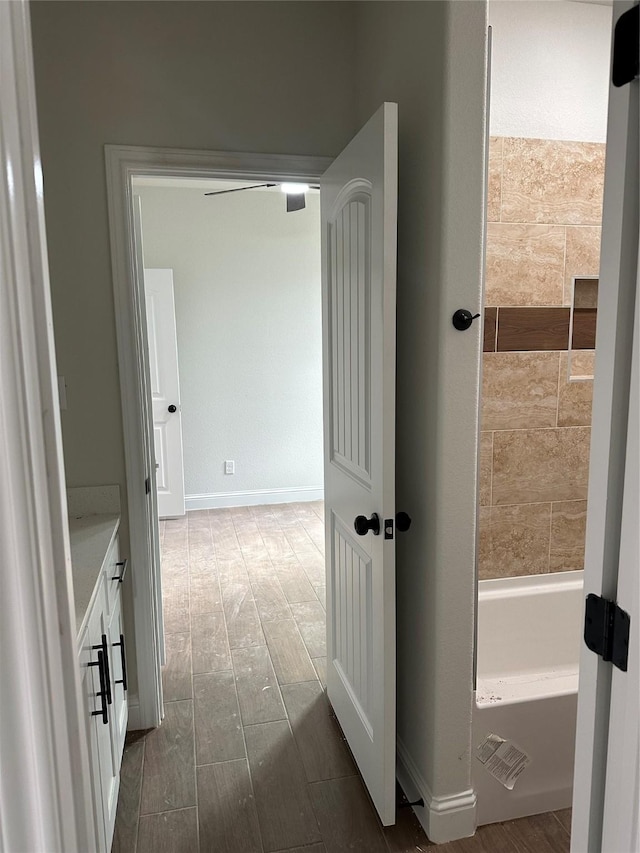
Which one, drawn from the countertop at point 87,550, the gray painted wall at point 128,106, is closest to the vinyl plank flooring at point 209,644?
the gray painted wall at point 128,106

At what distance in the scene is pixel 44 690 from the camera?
30.1 inches

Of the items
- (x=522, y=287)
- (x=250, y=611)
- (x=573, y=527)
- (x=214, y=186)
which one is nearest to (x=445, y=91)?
(x=522, y=287)

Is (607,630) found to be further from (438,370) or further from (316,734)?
(316,734)

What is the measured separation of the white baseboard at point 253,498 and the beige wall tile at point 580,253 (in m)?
3.42

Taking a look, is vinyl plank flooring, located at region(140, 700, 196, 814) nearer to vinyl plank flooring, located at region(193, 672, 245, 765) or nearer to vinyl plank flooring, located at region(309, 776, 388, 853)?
vinyl plank flooring, located at region(193, 672, 245, 765)

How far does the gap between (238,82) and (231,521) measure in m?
3.56

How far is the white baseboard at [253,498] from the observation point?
17.8 ft

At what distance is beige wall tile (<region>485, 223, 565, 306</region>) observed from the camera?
259cm

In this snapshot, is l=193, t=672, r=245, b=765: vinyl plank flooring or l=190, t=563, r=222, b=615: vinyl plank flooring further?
l=190, t=563, r=222, b=615: vinyl plank flooring

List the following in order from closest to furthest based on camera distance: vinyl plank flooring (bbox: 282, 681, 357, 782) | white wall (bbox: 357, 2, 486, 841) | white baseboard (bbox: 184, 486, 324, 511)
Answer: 1. white wall (bbox: 357, 2, 486, 841)
2. vinyl plank flooring (bbox: 282, 681, 357, 782)
3. white baseboard (bbox: 184, 486, 324, 511)

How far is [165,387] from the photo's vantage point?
500cm

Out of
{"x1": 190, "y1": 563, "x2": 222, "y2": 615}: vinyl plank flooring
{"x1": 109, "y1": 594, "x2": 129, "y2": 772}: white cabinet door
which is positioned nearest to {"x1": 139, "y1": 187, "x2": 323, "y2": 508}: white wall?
{"x1": 190, "y1": 563, "x2": 222, "y2": 615}: vinyl plank flooring

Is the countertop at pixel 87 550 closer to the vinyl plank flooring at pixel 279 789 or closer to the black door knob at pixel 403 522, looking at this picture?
the black door knob at pixel 403 522

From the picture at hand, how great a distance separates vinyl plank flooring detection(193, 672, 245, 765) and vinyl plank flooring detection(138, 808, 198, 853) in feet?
0.83
